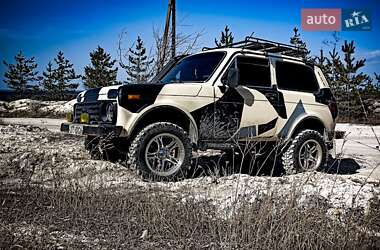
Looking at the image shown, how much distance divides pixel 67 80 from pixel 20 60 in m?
7.92

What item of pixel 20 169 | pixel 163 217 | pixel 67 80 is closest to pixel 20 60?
pixel 67 80

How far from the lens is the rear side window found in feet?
21.8

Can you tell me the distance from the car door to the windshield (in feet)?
0.90

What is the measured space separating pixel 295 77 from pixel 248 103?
147cm

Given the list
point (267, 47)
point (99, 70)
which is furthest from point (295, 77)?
point (99, 70)

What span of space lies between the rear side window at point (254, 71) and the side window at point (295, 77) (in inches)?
10.9

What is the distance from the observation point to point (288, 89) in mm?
7113

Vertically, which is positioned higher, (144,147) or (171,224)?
(144,147)

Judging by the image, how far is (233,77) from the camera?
595 centimetres

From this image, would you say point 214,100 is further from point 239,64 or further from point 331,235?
point 331,235

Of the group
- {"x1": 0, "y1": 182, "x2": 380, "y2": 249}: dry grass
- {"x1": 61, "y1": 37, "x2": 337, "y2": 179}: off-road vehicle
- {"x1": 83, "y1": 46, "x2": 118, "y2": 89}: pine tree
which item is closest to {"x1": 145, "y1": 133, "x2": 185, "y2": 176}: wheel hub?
{"x1": 61, "y1": 37, "x2": 337, "y2": 179}: off-road vehicle

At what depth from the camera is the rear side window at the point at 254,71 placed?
21.8ft

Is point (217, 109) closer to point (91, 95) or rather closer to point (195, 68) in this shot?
point (195, 68)

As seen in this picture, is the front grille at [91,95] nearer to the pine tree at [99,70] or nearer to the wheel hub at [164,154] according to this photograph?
the wheel hub at [164,154]
